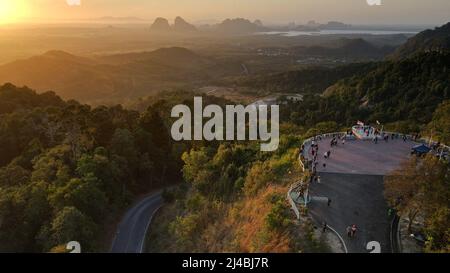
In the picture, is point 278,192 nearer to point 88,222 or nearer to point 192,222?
A: point 192,222

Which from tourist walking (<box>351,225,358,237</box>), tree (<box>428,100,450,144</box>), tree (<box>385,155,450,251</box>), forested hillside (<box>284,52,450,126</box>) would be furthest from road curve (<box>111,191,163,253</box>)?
forested hillside (<box>284,52,450,126</box>)

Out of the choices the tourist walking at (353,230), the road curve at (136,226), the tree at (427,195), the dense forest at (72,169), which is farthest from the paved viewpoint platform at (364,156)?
the dense forest at (72,169)

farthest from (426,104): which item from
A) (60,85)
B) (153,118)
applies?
(60,85)

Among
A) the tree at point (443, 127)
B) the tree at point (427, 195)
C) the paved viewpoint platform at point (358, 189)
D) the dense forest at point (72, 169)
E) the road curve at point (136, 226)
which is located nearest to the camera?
the tree at point (427, 195)

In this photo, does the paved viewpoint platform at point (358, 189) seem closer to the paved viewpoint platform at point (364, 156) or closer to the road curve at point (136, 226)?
the paved viewpoint platform at point (364, 156)

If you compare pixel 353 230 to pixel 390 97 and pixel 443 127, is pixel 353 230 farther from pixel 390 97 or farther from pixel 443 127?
pixel 390 97

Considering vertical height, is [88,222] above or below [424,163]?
below
